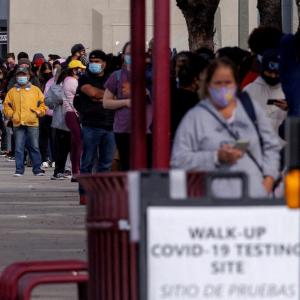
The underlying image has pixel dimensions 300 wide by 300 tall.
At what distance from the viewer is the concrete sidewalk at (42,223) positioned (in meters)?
12.5

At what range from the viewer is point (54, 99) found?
22.7 m

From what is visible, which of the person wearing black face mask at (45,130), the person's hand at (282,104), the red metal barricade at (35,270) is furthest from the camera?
the person wearing black face mask at (45,130)

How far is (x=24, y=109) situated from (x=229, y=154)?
55.0 ft

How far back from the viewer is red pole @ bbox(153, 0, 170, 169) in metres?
7.01

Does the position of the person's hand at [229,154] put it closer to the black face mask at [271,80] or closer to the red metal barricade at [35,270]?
the red metal barricade at [35,270]

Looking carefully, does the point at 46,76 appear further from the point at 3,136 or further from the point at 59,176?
the point at 3,136

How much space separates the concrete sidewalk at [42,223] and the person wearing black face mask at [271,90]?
1.82 m

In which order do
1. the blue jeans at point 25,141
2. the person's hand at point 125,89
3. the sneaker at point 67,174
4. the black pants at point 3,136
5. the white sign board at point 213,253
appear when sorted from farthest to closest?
the black pants at point 3,136, the blue jeans at point 25,141, the sneaker at point 67,174, the person's hand at point 125,89, the white sign board at point 213,253

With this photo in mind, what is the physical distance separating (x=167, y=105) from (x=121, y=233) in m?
0.79

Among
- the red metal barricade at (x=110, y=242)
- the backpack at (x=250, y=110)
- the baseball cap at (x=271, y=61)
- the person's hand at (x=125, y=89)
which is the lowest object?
the red metal barricade at (x=110, y=242)

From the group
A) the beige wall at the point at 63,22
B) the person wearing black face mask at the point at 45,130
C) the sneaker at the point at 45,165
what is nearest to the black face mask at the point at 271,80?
the person wearing black face mask at the point at 45,130

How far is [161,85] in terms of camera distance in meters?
7.07

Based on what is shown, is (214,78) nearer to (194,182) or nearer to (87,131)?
(194,182)

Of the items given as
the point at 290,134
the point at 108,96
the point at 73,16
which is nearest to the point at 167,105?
the point at 290,134
